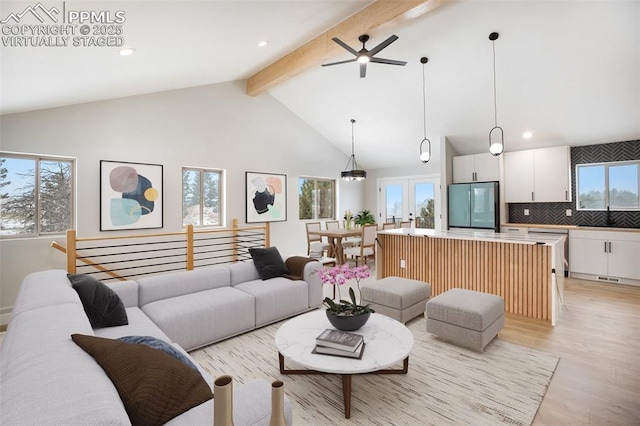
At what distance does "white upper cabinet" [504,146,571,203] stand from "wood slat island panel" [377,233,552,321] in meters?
2.77

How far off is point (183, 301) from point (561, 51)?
531cm

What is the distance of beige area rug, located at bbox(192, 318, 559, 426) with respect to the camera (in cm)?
196

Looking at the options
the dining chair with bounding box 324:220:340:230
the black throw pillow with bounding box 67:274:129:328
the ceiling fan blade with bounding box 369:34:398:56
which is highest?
the ceiling fan blade with bounding box 369:34:398:56

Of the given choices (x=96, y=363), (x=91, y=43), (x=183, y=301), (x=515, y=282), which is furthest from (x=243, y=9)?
(x=515, y=282)

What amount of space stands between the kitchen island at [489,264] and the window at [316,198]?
282cm

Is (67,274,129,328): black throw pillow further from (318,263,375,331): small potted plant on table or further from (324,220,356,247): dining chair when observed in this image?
(324,220,356,247): dining chair

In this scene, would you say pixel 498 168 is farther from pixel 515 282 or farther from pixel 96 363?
pixel 96 363

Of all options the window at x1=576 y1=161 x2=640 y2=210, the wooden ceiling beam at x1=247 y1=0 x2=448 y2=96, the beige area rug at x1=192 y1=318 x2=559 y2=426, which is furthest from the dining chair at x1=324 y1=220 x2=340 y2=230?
the window at x1=576 y1=161 x2=640 y2=210

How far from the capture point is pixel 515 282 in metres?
3.68

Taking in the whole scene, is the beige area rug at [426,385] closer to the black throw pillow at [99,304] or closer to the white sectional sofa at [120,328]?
the white sectional sofa at [120,328]

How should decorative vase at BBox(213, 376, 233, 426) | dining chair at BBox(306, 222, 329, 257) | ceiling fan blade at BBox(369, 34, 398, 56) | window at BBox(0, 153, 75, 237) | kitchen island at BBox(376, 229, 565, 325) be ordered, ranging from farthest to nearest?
dining chair at BBox(306, 222, 329, 257) → window at BBox(0, 153, 75, 237) → kitchen island at BBox(376, 229, 565, 325) → ceiling fan blade at BBox(369, 34, 398, 56) → decorative vase at BBox(213, 376, 233, 426)

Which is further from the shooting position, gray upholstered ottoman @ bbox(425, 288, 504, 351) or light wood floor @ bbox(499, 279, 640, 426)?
gray upholstered ottoman @ bbox(425, 288, 504, 351)

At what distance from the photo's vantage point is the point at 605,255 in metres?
4.94

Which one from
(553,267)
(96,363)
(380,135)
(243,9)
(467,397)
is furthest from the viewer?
(380,135)
